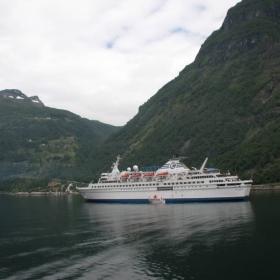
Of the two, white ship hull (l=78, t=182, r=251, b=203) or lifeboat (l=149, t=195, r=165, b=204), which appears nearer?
white ship hull (l=78, t=182, r=251, b=203)

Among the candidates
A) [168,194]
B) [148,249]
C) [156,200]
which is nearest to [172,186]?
[168,194]

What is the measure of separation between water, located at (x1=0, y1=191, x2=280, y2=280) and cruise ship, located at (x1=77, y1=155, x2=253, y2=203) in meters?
29.9

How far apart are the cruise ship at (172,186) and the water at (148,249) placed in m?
29.9

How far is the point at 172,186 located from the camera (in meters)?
95.6

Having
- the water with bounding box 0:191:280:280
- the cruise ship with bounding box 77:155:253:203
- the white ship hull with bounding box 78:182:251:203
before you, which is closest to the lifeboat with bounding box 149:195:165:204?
the cruise ship with bounding box 77:155:253:203

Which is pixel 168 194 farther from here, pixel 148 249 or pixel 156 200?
pixel 148 249

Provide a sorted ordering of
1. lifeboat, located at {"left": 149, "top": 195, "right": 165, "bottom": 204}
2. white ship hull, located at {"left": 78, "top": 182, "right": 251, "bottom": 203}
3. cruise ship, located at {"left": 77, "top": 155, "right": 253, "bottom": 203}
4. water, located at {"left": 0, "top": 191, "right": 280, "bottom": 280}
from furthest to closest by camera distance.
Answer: lifeboat, located at {"left": 149, "top": 195, "right": 165, "bottom": 204}
cruise ship, located at {"left": 77, "top": 155, "right": 253, "bottom": 203}
white ship hull, located at {"left": 78, "top": 182, "right": 251, "bottom": 203}
water, located at {"left": 0, "top": 191, "right": 280, "bottom": 280}

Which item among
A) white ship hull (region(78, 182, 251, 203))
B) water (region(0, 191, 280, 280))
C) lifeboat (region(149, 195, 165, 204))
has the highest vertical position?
white ship hull (region(78, 182, 251, 203))

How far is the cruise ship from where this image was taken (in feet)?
289

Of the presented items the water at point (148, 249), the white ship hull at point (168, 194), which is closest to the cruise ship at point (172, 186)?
the white ship hull at point (168, 194)

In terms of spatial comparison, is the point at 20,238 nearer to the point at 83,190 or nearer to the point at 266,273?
the point at 266,273

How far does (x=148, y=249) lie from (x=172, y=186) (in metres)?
58.7

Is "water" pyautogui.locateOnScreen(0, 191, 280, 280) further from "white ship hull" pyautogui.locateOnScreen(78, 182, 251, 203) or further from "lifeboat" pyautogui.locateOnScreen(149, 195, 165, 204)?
"lifeboat" pyautogui.locateOnScreen(149, 195, 165, 204)

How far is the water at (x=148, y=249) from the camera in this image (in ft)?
97.8
